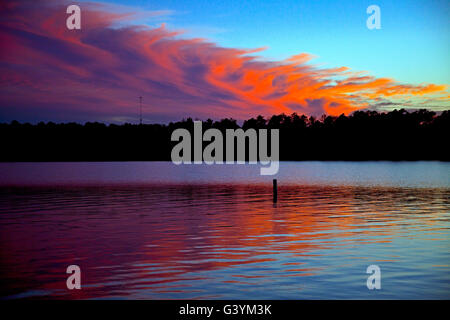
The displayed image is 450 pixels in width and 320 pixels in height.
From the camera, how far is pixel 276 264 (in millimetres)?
21547

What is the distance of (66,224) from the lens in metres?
35.7

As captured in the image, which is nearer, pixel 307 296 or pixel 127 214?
pixel 307 296

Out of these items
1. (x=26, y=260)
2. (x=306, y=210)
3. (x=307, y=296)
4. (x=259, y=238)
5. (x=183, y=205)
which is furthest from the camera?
(x=183, y=205)

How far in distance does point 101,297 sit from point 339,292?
777cm

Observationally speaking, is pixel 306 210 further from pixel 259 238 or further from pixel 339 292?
pixel 339 292

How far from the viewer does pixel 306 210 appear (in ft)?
147

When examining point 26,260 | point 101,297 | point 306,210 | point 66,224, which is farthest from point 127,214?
point 101,297

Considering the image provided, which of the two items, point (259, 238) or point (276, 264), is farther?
point (259, 238)
